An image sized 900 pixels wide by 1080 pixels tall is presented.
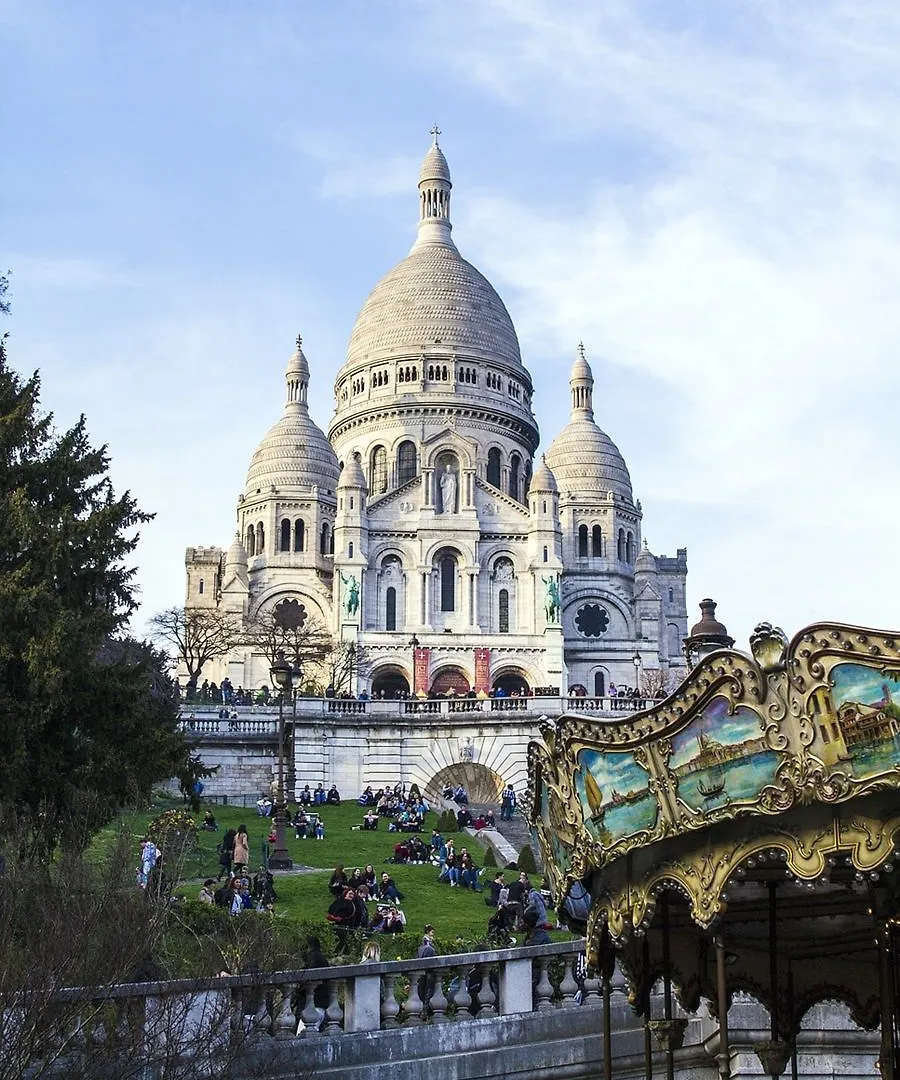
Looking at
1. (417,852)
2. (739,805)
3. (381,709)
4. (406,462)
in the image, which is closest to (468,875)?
(417,852)

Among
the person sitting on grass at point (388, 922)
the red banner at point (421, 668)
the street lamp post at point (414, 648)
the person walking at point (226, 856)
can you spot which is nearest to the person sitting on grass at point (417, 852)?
the person walking at point (226, 856)

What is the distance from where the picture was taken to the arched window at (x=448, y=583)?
65062mm

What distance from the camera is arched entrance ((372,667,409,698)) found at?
204 feet

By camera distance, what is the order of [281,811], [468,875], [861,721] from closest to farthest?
1. [861,721]
2. [468,875]
3. [281,811]

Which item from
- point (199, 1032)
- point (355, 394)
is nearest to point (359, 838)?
point (199, 1032)

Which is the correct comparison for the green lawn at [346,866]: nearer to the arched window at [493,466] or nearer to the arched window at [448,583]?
the arched window at [448,583]

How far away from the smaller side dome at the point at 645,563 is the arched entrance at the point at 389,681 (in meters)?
15.3

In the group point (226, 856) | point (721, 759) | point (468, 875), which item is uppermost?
point (721, 759)

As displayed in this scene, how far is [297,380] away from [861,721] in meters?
71.5

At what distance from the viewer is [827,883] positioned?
42.2 feet

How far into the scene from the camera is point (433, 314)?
7700 cm

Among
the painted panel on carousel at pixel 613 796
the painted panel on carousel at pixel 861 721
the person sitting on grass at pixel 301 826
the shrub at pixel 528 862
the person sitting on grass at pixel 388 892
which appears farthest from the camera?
the person sitting on grass at pixel 301 826

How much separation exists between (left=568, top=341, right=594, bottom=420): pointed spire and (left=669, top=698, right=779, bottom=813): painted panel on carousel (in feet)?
232

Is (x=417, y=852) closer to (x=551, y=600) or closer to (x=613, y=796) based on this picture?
(x=613, y=796)
